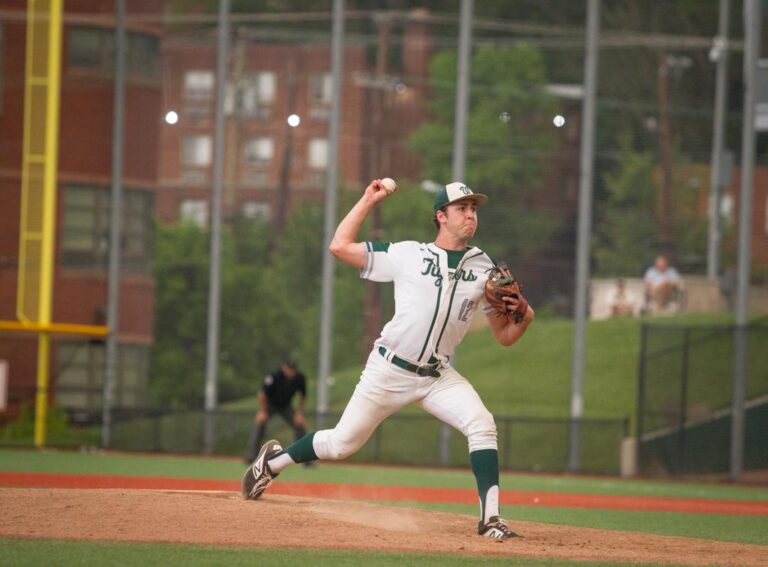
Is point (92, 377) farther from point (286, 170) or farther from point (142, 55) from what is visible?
point (142, 55)

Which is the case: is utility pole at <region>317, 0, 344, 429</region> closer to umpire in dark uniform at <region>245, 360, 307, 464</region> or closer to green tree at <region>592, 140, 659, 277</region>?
green tree at <region>592, 140, 659, 277</region>

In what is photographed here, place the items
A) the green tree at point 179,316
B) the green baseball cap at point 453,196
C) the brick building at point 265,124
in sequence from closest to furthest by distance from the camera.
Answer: the green baseball cap at point 453,196 < the green tree at point 179,316 < the brick building at point 265,124

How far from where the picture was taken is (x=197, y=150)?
2962 centimetres

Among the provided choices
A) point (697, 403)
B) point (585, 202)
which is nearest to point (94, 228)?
point (585, 202)

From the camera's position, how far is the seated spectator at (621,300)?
28750 mm

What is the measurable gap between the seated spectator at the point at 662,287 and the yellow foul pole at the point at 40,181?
12393 millimetres

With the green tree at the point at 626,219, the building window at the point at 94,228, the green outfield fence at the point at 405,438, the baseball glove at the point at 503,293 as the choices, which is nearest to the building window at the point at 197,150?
the building window at the point at 94,228

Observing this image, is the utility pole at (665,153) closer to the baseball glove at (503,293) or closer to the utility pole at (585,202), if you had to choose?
the utility pole at (585,202)

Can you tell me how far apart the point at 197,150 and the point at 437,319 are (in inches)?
851

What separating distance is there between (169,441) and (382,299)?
5336mm

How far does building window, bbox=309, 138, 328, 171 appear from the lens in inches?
1190

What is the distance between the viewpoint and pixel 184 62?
30.0m

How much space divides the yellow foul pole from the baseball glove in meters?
19.3

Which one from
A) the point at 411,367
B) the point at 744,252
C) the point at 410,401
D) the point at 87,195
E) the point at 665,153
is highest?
the point at 665,153
